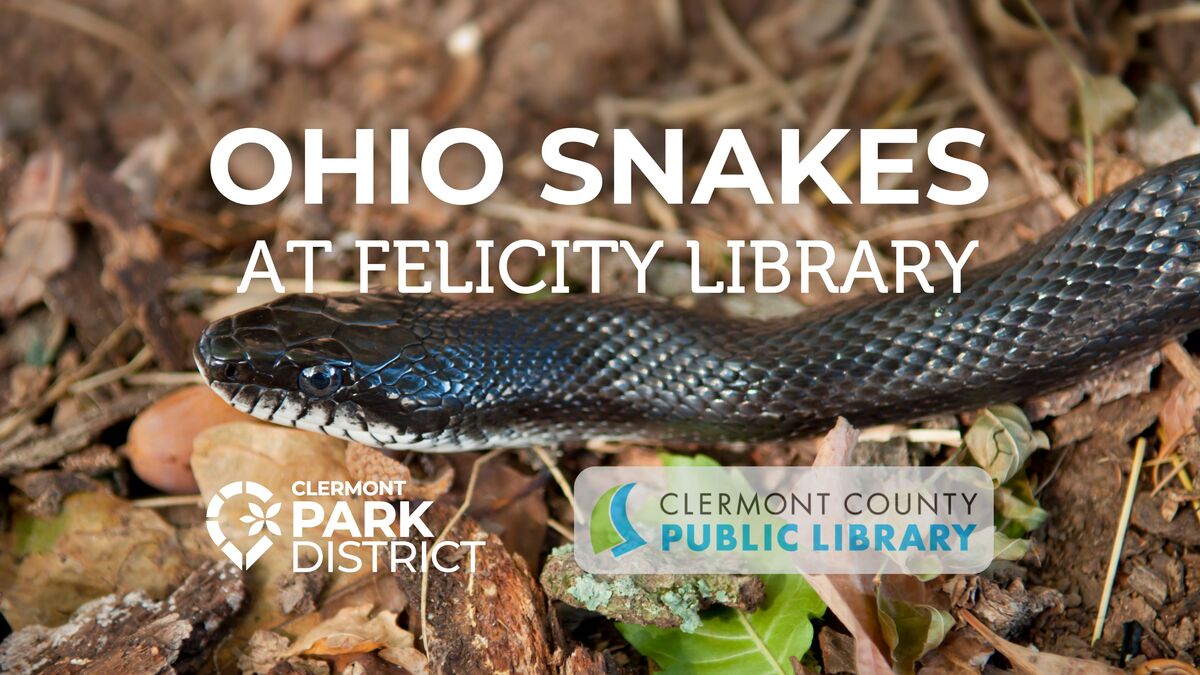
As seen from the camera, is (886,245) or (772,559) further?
(886,245)

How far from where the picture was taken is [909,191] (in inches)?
205

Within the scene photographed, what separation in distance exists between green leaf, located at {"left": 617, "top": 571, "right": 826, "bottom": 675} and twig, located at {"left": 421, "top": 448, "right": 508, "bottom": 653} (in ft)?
2.36

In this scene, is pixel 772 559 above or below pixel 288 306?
below

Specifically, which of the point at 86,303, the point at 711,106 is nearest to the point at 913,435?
the point at 711,106

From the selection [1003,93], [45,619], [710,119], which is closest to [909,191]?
[1003,93]

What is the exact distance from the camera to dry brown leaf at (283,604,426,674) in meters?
3.71

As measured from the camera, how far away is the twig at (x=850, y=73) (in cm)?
565

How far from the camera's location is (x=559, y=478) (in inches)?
165

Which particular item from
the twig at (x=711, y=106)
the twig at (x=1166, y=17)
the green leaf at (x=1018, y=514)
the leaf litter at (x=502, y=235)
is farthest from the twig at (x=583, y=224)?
the twig at (x=1166, y=17)

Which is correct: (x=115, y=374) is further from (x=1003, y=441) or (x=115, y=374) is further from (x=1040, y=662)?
(x=1040, y=662)

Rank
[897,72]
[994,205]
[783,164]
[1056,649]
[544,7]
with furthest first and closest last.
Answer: [544,7], [897,72], [783,164], [994,205], [1056,649]

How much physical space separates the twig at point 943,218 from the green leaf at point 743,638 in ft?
7.04

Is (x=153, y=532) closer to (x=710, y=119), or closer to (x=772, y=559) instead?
(x=772, y=559)

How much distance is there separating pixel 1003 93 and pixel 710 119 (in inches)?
62.8
